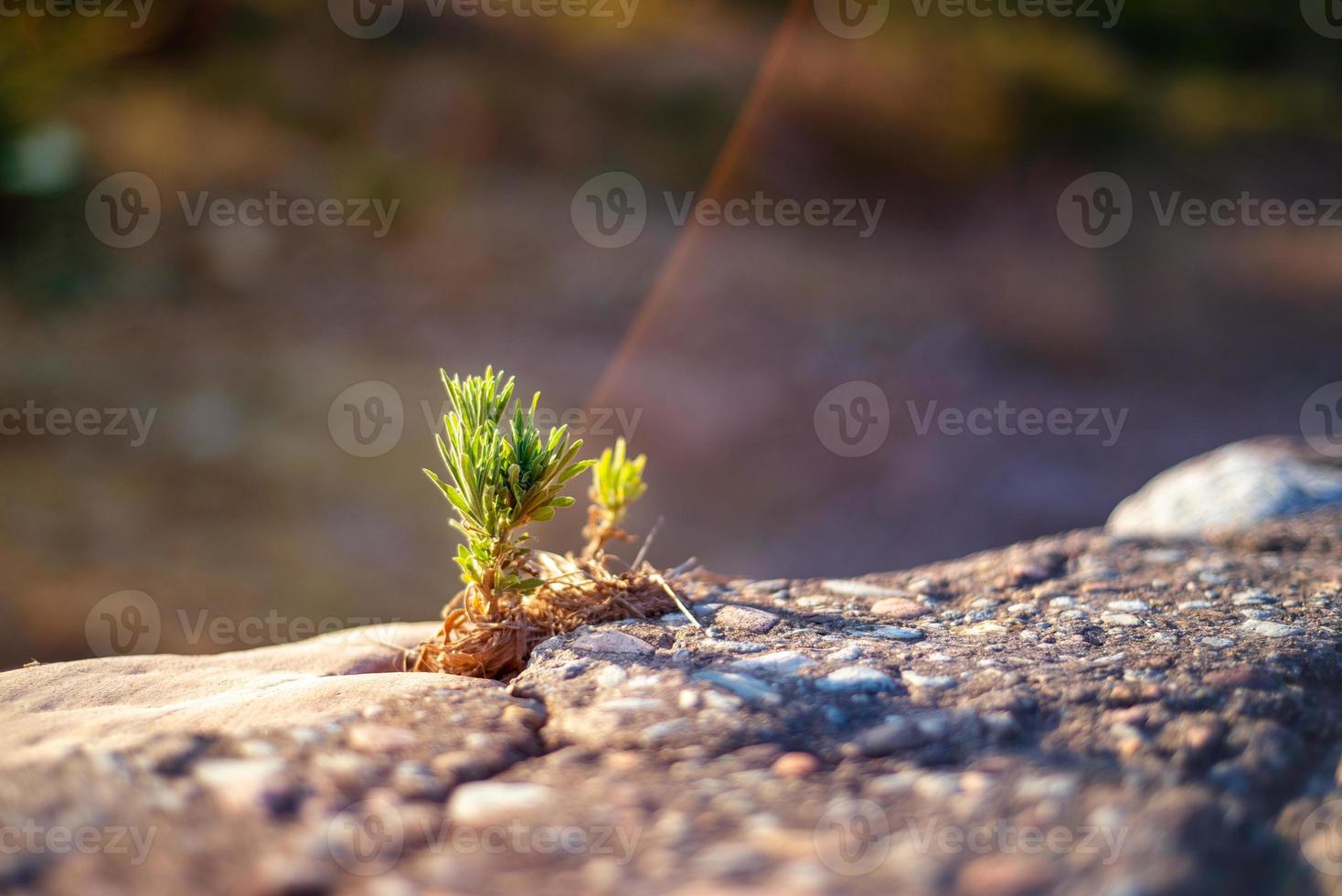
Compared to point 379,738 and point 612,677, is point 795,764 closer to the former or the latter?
point 612,677

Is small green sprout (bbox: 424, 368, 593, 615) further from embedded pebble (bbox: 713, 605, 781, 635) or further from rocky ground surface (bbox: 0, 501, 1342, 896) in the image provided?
embedded pebble (bbox: 713, 605, 781, 635)

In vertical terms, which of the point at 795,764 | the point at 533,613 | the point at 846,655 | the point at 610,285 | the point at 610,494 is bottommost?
the point at 795,764

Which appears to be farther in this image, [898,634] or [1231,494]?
[1231,494]

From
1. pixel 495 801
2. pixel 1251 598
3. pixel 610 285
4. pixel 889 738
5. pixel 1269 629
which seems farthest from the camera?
pixel 610 285

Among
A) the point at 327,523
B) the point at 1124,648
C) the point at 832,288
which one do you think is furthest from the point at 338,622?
the point at 832,288

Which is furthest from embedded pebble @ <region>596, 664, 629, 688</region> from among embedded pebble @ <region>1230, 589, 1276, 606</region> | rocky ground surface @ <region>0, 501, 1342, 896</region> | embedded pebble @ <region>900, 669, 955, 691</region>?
embedded pebble @ <region>1230, 589, 1276, 606</region>

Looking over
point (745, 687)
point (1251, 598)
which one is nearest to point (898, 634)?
point (745, 687)

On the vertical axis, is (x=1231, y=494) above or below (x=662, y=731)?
above

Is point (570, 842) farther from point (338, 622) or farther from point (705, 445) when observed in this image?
point (705, 445)
